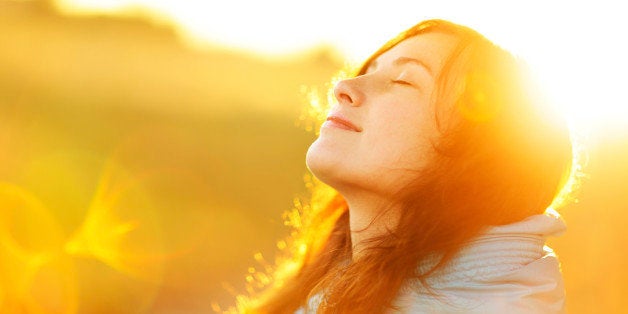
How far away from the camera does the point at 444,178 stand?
177cm

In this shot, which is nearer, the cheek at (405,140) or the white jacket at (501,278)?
the white jacket at (501,278)

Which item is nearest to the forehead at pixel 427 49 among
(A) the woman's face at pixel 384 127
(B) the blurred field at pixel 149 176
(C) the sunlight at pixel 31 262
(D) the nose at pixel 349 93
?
(A) the woman's face at pixel 384 127

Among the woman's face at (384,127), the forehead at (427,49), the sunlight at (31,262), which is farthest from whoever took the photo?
the sunlight at (31,262)

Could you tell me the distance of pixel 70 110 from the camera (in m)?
8.64

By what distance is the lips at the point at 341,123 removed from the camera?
Answer: 1856 mm

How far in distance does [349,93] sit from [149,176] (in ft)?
22.2

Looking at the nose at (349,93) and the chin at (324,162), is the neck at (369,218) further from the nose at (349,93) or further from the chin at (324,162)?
the nose at (349,93)

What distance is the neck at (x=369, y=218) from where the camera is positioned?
1.84m

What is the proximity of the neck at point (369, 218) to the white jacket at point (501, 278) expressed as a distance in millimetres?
208

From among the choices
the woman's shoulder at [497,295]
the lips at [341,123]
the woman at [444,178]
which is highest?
the lips at [341,123]

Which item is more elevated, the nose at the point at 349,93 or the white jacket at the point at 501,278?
the nose at the point at 349,93

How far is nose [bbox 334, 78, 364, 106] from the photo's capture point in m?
1.88

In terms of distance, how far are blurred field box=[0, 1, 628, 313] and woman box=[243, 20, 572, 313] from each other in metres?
3.51

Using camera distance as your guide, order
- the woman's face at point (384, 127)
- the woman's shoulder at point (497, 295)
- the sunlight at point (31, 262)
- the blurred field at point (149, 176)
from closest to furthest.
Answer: the woman's shoulder at point (497, 295)
the woman's face at point (384, 127)
the blurred field at point (149, 176)
the sunlight at point (31, 262)
